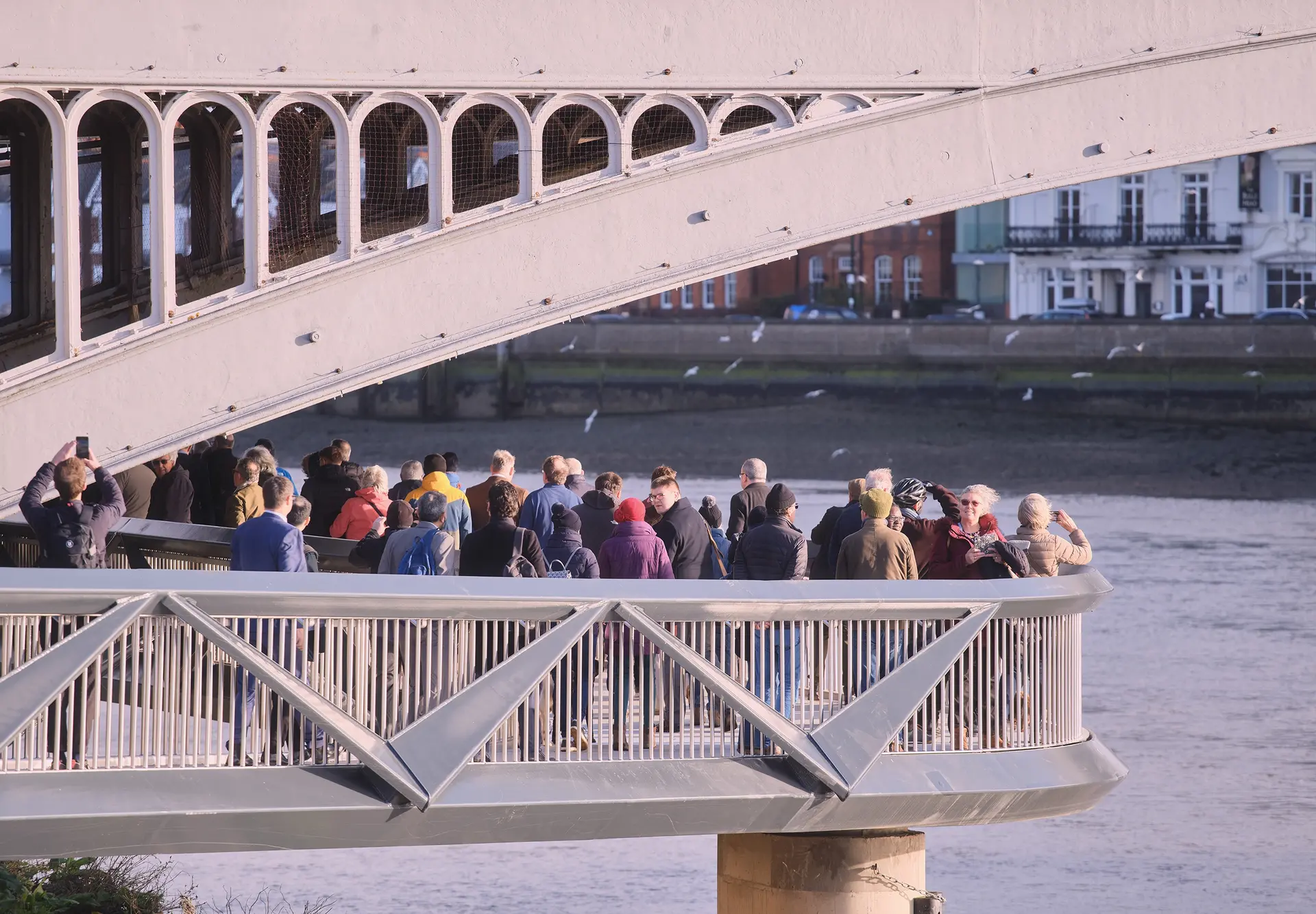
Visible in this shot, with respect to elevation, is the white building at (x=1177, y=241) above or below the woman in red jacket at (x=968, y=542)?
above

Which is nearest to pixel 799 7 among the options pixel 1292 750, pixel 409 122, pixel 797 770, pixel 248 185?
pixel 409 122

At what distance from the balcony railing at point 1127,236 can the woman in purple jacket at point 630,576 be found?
70.3 metres

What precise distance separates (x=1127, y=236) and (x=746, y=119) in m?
68.5

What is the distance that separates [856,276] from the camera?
8194 cm

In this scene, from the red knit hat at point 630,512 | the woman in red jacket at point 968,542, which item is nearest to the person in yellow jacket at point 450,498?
the red knit hat at point 630,512

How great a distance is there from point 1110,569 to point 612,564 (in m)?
31.7

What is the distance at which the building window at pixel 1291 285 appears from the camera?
246 ft

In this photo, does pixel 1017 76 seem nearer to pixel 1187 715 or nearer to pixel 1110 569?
pixel 1187 715

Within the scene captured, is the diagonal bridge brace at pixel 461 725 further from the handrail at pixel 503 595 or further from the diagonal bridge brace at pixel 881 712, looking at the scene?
the diagonal bridge brace at pixel 881 712

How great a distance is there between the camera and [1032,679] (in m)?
9.69

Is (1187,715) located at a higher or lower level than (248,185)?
lower

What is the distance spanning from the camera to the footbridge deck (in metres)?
7.95

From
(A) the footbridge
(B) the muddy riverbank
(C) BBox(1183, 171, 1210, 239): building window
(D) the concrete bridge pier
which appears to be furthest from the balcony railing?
(D) the concrete bridge pier

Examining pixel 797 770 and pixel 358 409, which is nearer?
pixel 797 770
